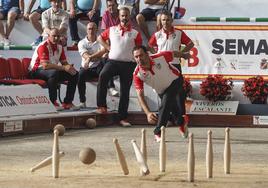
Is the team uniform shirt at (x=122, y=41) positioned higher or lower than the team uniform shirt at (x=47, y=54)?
higher

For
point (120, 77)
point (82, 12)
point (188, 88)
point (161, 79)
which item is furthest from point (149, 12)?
point (161, 79)

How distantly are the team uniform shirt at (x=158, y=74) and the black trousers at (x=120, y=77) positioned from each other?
3.12 meters

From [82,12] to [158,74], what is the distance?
A: 6000mm

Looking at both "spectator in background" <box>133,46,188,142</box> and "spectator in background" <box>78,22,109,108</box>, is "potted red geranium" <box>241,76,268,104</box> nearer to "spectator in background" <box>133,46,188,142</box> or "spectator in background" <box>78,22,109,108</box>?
"spectator in background" <box>78,22,109,108</box>

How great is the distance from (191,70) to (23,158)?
23.9 ft

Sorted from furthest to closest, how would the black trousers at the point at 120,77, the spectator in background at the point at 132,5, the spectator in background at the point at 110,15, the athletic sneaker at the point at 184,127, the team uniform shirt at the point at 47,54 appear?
the spectator in background at the point at 132,5 < the spectator in background at the point at 110,15 < the team uniform shirt at the point at 47,54 < the black trousers at the point at 120,77 < the athletic sneaker at the point at 184,127

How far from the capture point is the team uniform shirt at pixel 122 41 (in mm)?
15531

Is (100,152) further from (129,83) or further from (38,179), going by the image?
(129,83)

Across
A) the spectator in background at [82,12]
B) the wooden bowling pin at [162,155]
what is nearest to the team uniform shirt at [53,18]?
the spectator in background at [82,12]

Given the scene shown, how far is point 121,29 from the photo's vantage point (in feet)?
51.0

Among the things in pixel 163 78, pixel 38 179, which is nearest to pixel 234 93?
pixel 163 78

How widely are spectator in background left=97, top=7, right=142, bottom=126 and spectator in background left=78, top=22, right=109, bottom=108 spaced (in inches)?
20.8

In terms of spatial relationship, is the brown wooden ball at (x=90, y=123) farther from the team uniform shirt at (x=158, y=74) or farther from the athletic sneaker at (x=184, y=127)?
the team uniform shirt at (x=158, y=74)

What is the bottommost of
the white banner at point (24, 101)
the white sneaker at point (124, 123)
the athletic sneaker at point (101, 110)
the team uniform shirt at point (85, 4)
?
the white sneaker at point (124, 123)
